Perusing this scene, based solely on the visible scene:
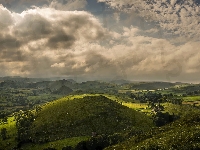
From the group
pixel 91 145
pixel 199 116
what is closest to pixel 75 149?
pixel 91 145

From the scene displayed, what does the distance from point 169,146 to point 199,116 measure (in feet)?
125

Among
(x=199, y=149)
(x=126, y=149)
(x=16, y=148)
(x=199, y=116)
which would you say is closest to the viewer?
(x=199, y=149)

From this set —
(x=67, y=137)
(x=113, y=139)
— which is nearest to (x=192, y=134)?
(x=113, y=139)

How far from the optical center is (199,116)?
4267 inches

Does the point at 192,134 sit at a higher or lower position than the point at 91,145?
higher

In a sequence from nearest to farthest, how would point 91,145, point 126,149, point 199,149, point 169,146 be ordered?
point 199,149, point 169,146, point 126,149, point 91,145

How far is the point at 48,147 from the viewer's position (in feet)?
578

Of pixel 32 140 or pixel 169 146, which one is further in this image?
pixel 32 140

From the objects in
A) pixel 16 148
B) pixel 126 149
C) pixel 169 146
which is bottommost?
pixel 16 148

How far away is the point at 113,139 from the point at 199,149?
103m

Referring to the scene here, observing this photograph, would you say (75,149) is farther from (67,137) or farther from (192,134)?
(192,134)

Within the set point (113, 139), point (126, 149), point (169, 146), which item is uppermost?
point (169, 146)

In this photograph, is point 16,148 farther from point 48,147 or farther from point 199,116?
point 199,116

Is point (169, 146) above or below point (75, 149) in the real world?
above
